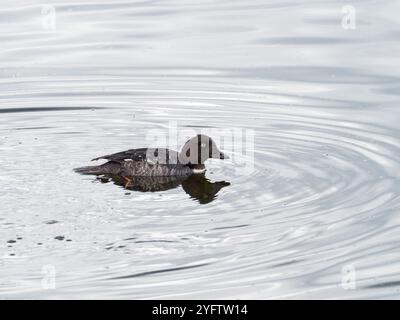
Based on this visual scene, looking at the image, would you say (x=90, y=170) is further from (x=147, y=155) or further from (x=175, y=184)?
(x=175, y=184)

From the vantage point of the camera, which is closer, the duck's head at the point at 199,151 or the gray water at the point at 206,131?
the gray water at the point at 206,131

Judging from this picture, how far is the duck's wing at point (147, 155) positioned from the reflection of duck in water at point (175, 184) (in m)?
0.26

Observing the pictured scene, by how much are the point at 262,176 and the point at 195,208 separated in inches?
54.8

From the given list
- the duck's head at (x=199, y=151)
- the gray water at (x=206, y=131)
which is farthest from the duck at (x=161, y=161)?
the gray water at (x=206, y=131)

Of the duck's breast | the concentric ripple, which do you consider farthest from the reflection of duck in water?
the concentric ripple

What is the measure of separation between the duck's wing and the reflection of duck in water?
0.26 meters

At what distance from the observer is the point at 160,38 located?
2036 cm

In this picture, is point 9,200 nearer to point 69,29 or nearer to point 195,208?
point 195,208

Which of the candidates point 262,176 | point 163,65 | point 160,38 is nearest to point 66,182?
point 262,176

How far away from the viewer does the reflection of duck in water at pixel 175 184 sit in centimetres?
1377

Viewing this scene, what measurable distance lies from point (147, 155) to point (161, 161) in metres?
0.35

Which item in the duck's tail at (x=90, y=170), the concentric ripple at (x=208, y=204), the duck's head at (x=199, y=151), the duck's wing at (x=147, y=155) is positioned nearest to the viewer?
the concentric ripple at (x=208, y=204)

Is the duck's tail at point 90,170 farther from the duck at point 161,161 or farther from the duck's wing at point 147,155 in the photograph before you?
the duck's wing at point 147,155

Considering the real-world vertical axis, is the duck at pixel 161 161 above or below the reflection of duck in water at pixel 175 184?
above
